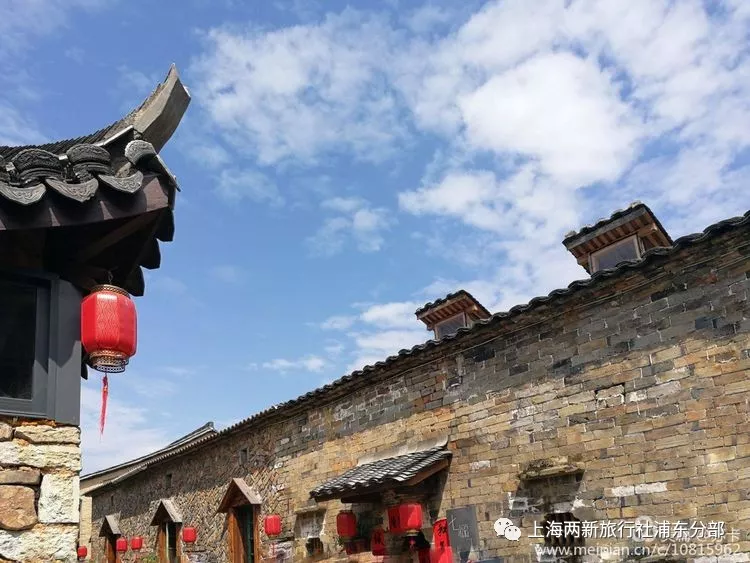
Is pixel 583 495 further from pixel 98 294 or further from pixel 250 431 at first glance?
pixel 250 431

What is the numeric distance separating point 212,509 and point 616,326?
983 cm

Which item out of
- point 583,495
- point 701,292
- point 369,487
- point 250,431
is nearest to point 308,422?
point 250,431

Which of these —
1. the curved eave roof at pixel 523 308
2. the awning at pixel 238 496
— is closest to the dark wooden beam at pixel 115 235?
the curved eave roof at pixel 523 308

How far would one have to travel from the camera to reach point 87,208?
3.46 m

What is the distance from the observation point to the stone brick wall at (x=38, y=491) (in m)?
3.24

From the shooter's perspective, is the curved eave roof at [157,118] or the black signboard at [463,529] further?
the black signboard at [463,529]

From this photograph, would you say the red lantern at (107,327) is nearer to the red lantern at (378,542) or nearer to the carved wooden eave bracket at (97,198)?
the carved wooden eave bracket at (97,198)

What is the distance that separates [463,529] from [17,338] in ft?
21.9

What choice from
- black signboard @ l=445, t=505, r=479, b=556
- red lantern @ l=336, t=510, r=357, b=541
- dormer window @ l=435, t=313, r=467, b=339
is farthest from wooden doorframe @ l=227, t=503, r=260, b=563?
black signboard @ l=445, t=505, r=479, b=556

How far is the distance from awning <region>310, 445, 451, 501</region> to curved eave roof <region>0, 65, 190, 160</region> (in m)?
5.71

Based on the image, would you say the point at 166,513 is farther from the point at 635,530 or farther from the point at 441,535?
the point at 635,530

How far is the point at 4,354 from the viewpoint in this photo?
351cm

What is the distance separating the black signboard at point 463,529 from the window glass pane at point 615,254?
4.39m

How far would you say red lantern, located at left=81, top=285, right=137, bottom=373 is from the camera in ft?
12.0
